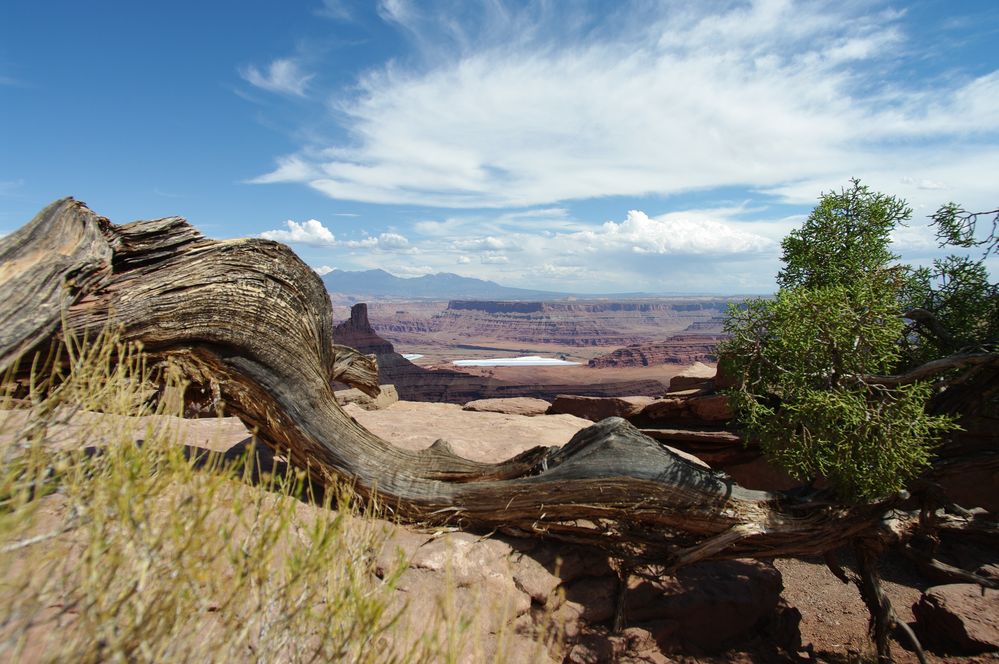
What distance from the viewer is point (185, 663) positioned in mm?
2625

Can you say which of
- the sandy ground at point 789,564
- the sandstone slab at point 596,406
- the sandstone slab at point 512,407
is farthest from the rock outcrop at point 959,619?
the sandstone slab at point 512,407

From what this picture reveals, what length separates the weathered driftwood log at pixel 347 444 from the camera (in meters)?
6.18

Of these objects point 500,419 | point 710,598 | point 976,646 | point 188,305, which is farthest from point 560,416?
point 188,305

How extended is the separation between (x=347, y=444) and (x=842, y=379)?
601 cm

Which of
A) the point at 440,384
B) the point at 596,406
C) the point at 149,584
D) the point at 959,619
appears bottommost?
the point at 440,384

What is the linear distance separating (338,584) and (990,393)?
8075 mm

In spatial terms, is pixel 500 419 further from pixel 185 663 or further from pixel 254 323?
pixel 185 663

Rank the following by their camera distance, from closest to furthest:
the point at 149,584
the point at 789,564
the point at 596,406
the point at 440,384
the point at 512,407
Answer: the point at 149,584 → the point at 789,564 → the point at 596,406 → the point at 512,407 → the point at 440,384

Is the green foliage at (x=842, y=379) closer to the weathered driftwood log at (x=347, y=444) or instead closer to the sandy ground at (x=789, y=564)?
the weathered driftwood log at (x=347, y=444)

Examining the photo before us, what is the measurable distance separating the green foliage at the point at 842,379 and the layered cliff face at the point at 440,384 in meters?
57.9

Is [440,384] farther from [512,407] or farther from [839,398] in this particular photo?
[839,398]

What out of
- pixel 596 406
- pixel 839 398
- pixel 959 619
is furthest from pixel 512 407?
pixel 839 398

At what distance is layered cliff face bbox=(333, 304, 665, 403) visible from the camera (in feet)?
229

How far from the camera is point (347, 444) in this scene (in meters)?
7.12
